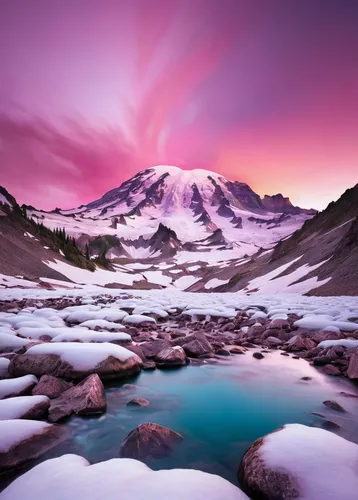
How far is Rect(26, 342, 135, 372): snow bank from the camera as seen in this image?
5.96 metres

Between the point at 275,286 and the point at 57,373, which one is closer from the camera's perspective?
the point at 57,373

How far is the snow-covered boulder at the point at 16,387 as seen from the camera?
475cm

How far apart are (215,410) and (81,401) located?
7.42 ft

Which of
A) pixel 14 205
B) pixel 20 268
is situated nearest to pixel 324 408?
pixel 20 268

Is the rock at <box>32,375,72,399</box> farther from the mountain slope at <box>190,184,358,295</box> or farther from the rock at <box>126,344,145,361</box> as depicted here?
the mountain slope at <box>190,184,358,295</box>

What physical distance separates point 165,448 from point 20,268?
2232 inches

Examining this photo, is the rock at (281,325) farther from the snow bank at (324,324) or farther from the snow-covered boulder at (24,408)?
the snow-covered boulder at (24,408)

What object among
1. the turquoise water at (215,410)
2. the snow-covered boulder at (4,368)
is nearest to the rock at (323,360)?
the turquoise water at (215,410)

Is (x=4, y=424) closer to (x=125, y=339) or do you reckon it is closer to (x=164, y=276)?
(x=125, y=339)

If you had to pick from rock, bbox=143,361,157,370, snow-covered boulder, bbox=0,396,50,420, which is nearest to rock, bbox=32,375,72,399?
snow-covered boulder, bbox=0,396,50,420

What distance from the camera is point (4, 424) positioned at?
11.4 ft

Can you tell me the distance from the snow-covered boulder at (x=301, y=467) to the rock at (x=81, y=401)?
8.28 ft

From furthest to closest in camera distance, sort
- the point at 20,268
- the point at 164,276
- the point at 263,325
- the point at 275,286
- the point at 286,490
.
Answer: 1. the point at 164,276
2. the point at 20,268
3. the point at 275,286
4. the point at 263,325
5. the point at 286,490

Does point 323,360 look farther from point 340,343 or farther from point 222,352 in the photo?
point 222,352
